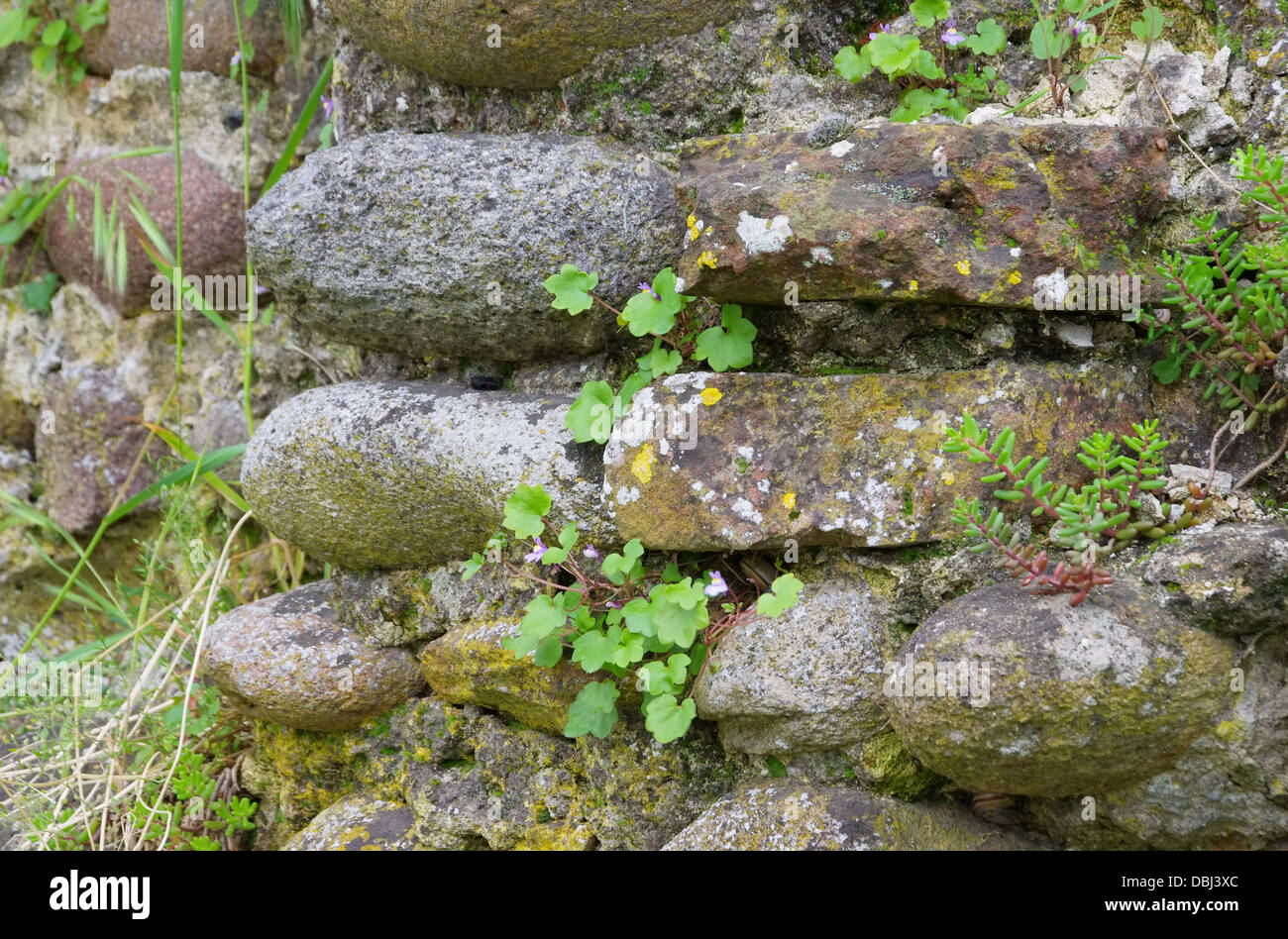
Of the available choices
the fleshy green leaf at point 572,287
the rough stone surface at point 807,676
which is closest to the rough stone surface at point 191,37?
the fleshy green leaf at point 572,287

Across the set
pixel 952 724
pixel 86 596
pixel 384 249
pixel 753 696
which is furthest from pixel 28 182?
pixel 952 724

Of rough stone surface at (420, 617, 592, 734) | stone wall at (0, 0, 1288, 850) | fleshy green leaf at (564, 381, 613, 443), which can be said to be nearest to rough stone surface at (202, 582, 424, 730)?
stone wall at (0, 0, 1288, 850)

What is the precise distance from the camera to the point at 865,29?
238 cm

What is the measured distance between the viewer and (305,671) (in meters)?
2.54

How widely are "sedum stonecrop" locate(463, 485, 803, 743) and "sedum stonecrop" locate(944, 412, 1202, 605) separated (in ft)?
1.25

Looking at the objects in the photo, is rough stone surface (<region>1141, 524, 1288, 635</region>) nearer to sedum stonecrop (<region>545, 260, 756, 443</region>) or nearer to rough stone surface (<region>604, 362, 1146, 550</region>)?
rough stone surface (<region>604, 362, 1146, 550</region>)

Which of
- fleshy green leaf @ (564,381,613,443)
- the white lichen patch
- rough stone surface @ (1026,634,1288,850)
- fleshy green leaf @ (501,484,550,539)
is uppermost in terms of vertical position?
the white lichen patch

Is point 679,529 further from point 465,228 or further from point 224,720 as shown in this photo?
point 224,720

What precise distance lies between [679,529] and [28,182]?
292cm

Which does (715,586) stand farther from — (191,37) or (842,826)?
(191,37)

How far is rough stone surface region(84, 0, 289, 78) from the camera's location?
130 inches

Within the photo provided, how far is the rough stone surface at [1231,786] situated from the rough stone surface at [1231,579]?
3.2 inches

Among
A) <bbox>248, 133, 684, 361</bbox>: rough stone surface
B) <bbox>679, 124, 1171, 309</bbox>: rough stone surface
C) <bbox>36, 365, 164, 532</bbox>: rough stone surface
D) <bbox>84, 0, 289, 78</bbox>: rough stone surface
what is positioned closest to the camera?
<bbox>679, 124, 1171, 309</bbox>: rough stone surface

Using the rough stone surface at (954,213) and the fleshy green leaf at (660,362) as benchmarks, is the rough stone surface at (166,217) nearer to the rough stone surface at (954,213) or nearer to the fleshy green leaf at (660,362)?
the fleshy green leaf at (660,362)
